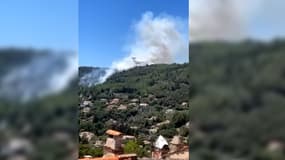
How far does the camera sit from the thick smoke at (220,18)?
8.50 ft

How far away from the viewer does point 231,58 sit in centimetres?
260

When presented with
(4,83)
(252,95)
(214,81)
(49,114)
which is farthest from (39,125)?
(252,95)

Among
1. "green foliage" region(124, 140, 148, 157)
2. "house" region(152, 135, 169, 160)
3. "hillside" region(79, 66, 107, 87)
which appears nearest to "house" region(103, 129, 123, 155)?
"green foliage" region(124, 140, 148, 157)

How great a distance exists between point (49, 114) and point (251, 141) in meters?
1.12

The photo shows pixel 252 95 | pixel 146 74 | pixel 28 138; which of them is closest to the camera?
pixel 252 95

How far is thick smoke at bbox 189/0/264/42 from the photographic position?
2592mm

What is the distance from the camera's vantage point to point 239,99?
257cm

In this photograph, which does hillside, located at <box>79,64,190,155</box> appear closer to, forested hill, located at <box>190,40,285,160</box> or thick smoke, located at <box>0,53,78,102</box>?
forested hill, located at <box>190,40,285,160</box>

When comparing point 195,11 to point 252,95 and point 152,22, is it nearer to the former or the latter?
point 252,95

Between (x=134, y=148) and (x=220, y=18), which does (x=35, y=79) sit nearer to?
(x=220, y=18)

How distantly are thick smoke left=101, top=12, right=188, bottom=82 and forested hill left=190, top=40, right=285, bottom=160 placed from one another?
0.75 m

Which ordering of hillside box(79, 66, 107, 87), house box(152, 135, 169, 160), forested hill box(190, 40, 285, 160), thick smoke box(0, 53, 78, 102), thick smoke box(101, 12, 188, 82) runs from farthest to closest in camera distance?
hillside box(79, 66, 107, 87), house box(152, 135, 169, 160), thick smoke box(101, 12, 188, 82), thick smoke box(0, 53, 78, 102), forested hill box(190, 40, 285, 160)

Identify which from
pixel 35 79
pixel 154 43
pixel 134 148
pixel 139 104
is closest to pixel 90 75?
pixel 139 104

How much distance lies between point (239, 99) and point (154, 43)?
4.22 feet
